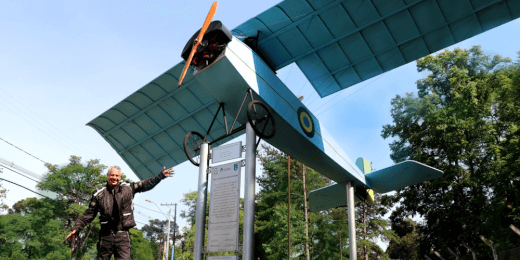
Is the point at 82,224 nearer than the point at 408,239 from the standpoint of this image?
Yes

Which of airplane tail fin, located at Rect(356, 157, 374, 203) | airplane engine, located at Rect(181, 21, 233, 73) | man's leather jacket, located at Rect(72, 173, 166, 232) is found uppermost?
airplane engine, located at Rect(181, 21, 233, 73)

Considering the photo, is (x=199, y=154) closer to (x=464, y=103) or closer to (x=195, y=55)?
(x=195, y=55)

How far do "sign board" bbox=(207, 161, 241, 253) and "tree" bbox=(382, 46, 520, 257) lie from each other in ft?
54.2

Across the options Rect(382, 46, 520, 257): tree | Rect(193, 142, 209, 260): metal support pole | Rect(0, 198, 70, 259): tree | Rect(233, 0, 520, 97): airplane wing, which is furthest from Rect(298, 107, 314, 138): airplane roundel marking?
Rect(0, 198, 70, 259): tree

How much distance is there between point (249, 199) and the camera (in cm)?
873

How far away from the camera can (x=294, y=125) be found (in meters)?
11.0

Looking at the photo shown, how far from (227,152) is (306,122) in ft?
11.5

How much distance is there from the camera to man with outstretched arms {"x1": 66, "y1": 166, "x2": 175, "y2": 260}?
3.71 meters

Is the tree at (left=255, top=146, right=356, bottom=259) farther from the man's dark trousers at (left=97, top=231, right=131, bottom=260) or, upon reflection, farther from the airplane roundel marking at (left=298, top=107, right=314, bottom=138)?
the man's dark trousers at (left=97, top=231, right=131, bottom=260)

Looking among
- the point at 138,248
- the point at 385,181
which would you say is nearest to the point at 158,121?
the point at 385,181

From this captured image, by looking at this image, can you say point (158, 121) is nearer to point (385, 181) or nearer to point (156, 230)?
point (385, 181)

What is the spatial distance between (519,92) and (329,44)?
25.4 ft

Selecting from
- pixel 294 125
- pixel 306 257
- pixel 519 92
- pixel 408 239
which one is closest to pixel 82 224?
pixel 294 125

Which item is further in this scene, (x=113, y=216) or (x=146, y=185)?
(x=146, y=185)
